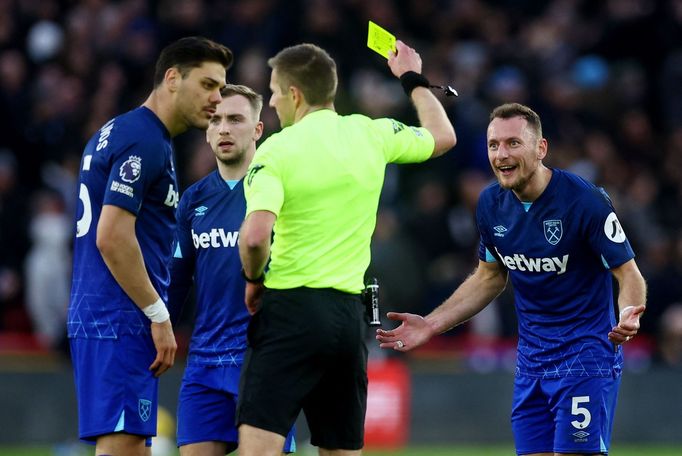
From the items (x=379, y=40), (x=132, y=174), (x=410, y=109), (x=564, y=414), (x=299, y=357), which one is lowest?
(x=564, y=414)

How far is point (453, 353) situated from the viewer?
15.2m

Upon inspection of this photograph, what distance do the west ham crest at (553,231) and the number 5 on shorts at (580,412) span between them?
2.85 ft

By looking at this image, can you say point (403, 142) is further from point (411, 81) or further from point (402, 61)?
point (402, 61)

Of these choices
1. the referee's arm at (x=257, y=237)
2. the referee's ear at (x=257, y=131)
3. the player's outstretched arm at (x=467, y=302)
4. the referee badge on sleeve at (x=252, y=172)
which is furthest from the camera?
the referee's ear at (x=257, y=131)

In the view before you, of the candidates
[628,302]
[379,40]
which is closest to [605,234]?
[628,302]

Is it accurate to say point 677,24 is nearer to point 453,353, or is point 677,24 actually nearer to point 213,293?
point 453,353

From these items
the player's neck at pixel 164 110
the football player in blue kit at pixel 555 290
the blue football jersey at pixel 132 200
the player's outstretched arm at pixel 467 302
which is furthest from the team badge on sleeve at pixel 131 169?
the player's outstretched arm at pixel 467 302

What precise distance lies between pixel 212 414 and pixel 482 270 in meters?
1.82

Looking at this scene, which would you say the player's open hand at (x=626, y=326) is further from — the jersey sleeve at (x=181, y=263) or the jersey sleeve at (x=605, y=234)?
the jersey sleeve at (x=181, y=263)

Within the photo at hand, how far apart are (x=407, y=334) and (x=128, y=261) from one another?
1.84 meters

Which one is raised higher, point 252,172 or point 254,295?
point 252,172

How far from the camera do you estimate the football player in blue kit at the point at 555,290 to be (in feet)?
24.2

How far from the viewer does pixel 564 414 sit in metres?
7.37

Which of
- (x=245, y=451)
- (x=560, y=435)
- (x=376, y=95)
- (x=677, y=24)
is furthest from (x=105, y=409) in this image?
(x=677, y=24)
